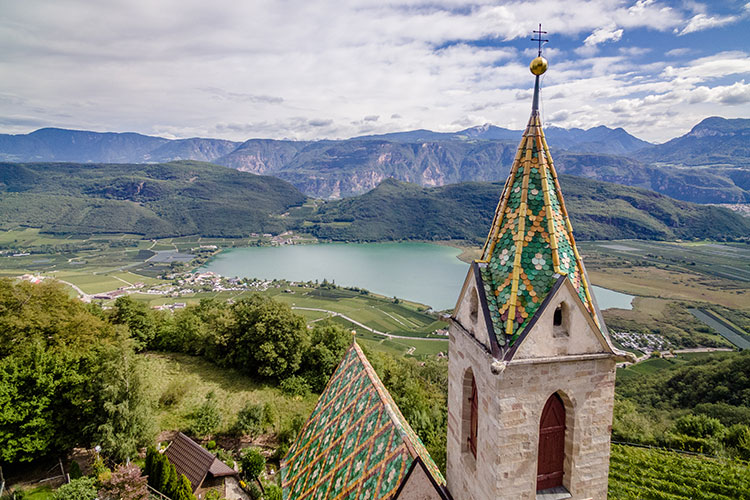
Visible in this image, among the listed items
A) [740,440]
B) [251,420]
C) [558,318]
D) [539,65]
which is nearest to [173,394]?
[251,420]

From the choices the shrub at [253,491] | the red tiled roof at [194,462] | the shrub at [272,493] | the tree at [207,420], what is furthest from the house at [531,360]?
the tree at [207,420]

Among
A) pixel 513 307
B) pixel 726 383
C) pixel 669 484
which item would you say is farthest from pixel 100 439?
pixel 726 383

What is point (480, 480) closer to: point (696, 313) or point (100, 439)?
point (100, 439)

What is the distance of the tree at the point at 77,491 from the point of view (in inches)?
525

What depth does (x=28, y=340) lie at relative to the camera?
19.0 m

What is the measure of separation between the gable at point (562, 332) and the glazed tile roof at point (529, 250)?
6.2 inches

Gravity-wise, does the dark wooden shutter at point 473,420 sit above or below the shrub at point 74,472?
above

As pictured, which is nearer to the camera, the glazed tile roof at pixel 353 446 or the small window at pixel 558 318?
the small window at pixel 558 318

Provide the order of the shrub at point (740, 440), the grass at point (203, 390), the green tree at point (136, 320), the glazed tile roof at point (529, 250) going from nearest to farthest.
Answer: the glazed tile roof at point (529, 250) < the grass at point (203, 390) < the shrub at point (740, 440) < the green tree at point (136, 320)

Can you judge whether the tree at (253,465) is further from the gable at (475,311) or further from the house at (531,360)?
the gable at (475,311)

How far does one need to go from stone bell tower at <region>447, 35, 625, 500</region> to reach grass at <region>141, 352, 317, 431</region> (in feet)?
56.3

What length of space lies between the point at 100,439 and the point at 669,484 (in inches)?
942

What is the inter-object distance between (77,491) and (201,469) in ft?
13.5

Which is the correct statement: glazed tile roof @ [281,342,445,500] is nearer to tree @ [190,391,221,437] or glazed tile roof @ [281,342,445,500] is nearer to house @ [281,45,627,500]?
house @ [281,45,627,500]
